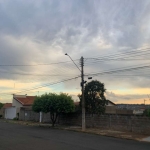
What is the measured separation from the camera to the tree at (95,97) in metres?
30.0

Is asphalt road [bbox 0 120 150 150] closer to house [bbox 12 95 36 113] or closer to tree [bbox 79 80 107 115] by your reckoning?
tree [bbox 79 80 107 115]

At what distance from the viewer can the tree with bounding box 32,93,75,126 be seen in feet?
95.4

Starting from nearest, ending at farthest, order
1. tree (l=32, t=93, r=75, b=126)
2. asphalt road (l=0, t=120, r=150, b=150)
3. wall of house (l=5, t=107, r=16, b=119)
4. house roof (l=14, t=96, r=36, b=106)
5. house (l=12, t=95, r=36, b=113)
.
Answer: asphalt road (l=0, t=120, r=150, b=150)
tree (l=32, t=93, r=75, b=126)
wall of house (l=5, t=107, r=16, b=119)
house (l=12, t=95, r=36, b=113)
house roof (l=14, t=96, r=36, b=106)

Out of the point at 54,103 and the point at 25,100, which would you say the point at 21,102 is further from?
the point at 54,103

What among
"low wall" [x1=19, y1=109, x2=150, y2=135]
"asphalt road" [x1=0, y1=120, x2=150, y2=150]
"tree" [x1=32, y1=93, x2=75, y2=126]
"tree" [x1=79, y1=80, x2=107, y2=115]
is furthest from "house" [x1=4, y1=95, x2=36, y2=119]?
"asphalt road" [x1=0, y1=120, x2=150, y2=150]

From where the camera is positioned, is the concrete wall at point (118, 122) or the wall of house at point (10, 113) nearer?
the concrete wall at point (118, 122)

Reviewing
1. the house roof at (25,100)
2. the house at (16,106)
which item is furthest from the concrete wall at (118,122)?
the house roof at (25,100)

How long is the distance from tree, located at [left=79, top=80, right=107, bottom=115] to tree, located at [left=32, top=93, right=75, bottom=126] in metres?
1.99

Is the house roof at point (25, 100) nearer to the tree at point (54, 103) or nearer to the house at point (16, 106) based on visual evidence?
the house at point (16, 106)

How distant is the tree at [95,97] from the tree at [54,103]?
1990 mm

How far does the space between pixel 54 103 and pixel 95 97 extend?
18.0 feet

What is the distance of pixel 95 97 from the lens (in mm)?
30172

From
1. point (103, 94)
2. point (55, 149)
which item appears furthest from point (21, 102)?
point (55, 149)

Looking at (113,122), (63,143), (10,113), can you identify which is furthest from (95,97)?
(10,113)
